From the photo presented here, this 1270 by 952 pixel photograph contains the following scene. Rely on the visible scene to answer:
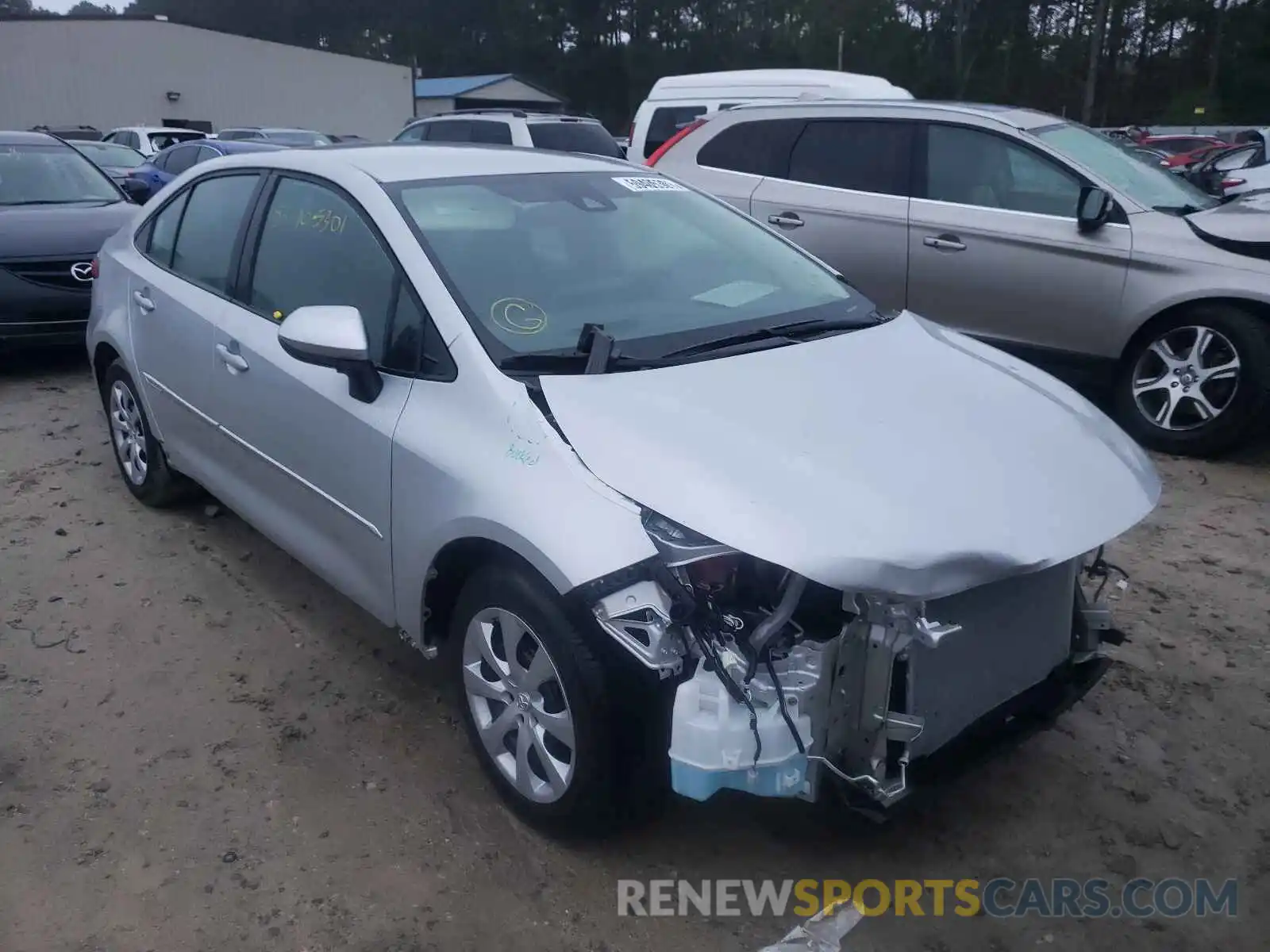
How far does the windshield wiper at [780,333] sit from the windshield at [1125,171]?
10.5 feet

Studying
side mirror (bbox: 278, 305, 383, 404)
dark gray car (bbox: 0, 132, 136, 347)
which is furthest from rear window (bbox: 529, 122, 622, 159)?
side mirror (bbox: 278, 305, 383, 404)

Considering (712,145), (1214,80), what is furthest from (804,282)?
(1214,80)

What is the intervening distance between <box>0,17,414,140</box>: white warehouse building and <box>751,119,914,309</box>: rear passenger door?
31616 millimetres

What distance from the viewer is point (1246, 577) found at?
14.1 ft

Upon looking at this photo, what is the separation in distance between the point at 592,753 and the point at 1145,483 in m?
1.60

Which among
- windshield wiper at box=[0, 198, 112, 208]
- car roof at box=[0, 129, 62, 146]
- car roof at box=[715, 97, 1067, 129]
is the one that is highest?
car roof at box=[715, 97, 1067, 129]

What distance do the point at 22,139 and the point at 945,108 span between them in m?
7.17

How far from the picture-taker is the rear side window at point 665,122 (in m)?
11.7

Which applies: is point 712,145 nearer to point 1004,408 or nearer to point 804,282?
point 804,282

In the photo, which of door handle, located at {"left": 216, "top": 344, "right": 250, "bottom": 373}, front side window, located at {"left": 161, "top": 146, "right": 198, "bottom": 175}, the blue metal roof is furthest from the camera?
the blue metal roof

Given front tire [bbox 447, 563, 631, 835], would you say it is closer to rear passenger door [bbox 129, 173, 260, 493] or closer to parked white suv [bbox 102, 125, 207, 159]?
rear passenger door [bbox 129, 173, 260, 493]

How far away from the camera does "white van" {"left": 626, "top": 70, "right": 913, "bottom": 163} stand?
442 inches

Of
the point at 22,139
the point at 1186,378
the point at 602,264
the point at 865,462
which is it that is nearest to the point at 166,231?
the point at 602,264

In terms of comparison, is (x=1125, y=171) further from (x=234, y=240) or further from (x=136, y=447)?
(x=136, y=447)
